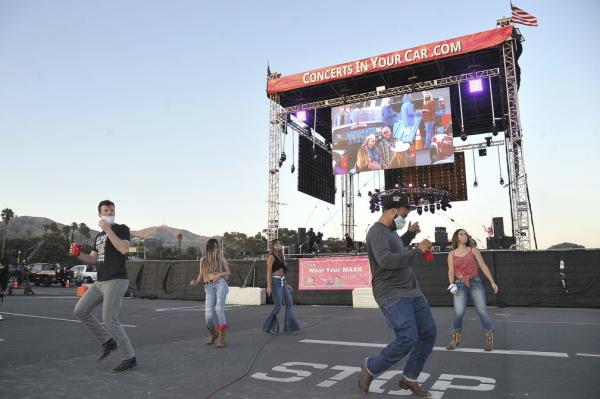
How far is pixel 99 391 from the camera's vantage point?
367 cm

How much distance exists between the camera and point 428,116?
2072 centimetres

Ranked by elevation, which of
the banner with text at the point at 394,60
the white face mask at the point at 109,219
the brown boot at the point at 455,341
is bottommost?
the brown boot at the point at 455,341

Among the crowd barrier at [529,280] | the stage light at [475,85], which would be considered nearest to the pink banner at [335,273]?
the crowd barrier at [529,280]

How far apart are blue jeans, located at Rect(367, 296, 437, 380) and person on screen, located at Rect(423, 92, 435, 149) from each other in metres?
17.9

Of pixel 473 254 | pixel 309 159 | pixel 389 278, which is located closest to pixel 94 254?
pixel 389 278

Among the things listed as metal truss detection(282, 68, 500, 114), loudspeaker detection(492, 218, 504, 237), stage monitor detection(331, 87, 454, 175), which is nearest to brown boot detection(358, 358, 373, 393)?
loudspeaker detection(492, 218, 504, 237)

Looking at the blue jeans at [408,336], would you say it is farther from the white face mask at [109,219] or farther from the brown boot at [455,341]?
the white face mask at [109,219]

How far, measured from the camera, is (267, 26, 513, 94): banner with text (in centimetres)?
1952

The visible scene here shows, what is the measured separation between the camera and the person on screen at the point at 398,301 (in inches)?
137

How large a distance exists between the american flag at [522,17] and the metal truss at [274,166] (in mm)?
13322

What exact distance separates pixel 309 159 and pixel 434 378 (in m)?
24.0

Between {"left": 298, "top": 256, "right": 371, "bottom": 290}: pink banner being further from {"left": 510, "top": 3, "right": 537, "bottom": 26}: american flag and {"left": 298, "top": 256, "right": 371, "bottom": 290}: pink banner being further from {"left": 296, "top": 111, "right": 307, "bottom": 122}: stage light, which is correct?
{"left": 510, "top": 3, "right": 537, "bottom": 26}: american flag

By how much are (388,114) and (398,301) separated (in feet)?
62.8

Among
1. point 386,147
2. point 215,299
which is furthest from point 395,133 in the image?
point 215,299
